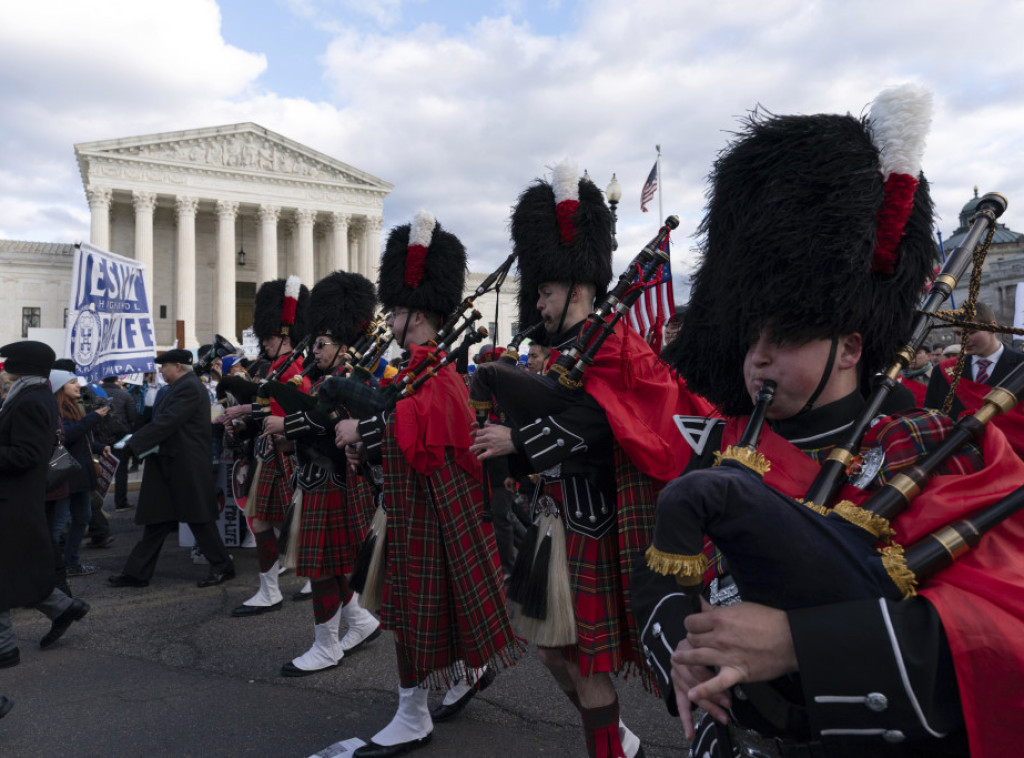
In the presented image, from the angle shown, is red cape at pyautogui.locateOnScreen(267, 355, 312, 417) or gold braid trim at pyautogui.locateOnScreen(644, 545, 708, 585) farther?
red cape at pyautogui.locateOnScreen(267, 355, 312, 417)

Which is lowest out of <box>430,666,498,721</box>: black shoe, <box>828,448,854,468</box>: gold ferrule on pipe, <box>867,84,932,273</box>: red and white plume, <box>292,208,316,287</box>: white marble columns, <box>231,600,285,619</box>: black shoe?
<box>231,600,285,619</box>: black shoe

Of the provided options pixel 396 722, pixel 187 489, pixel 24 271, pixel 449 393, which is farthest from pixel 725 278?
pixel 24 271

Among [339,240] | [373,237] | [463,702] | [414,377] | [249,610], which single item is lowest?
[249,610]

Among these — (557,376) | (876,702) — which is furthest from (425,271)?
(876,702)

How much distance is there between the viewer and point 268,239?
46.2 m

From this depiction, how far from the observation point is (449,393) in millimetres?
3578

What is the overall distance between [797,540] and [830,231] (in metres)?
0.76

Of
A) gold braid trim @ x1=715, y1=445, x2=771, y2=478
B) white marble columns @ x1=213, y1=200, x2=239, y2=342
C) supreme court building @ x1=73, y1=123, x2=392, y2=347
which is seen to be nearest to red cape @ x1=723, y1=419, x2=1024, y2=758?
gold braid trim @ x1=715, y1=445, x2=771, y2=478

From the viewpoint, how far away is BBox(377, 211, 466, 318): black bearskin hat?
13.3 feet

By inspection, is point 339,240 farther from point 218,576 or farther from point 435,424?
point 435,424

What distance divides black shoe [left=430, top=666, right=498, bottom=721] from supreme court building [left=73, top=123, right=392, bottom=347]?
39705 millimetres

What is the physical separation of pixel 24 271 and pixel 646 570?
49.5 m

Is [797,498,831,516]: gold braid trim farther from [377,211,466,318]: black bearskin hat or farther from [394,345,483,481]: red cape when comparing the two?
[377,211,466,318]: black bearskin hat

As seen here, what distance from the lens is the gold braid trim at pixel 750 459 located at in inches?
53.7
